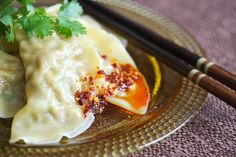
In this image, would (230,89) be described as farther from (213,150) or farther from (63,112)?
(63,112)

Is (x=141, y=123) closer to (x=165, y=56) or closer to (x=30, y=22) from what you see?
(x=165, y=56)

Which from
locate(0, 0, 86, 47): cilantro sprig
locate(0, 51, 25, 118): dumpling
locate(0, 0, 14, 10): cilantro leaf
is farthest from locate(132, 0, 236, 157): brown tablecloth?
locate(0, 0, 14, 10): cilantro leaf

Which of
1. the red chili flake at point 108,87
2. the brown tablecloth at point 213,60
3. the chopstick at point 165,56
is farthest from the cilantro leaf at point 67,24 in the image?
the brown tablecloth at point 213,60

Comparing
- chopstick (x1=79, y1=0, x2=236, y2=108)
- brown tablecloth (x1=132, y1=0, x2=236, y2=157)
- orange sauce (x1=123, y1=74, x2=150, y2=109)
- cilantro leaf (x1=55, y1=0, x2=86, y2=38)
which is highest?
cilantro leaf (x1=55, y1=0, x2=86, y2=38)

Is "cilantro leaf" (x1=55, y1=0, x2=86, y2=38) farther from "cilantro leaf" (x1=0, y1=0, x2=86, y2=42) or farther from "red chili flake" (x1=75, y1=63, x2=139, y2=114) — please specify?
"red chili flake" (x1=75, y1=63, x2=139, y2=114)

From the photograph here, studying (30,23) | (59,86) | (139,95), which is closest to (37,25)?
(30,23)

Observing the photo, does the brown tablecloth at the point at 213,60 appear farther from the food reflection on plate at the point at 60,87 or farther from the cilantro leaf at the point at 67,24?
the cilantro leaf at the point at 67,24

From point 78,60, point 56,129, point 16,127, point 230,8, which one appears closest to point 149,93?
point 78,60
